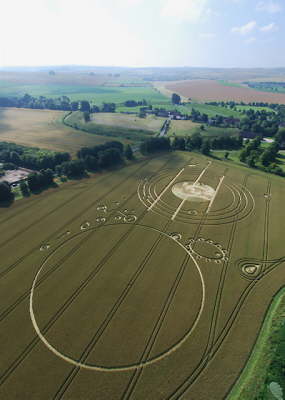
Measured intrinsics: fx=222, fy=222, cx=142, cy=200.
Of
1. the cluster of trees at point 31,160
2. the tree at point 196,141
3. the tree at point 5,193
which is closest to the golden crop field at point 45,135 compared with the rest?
the cluster of trees at point 31,160

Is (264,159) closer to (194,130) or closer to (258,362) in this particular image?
(194,130)

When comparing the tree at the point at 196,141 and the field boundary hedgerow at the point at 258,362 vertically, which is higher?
the tree at the point at 196,141

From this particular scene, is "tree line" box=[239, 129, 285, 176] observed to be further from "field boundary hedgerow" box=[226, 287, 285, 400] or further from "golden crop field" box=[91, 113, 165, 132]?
"golden crop field" box=[91, 113, 165, 132]

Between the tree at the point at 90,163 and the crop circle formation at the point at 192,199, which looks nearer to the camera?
the crop circle formation at the point at 192,199

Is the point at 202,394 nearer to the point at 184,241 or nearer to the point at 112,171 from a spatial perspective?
the point at 184,241

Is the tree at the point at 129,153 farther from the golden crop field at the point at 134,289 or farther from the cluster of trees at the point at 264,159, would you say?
the cluster of trees at the point at 264,159

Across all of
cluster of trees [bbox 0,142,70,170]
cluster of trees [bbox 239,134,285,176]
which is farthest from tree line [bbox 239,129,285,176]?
cluster of trees [bbox 0,142,70,170]
